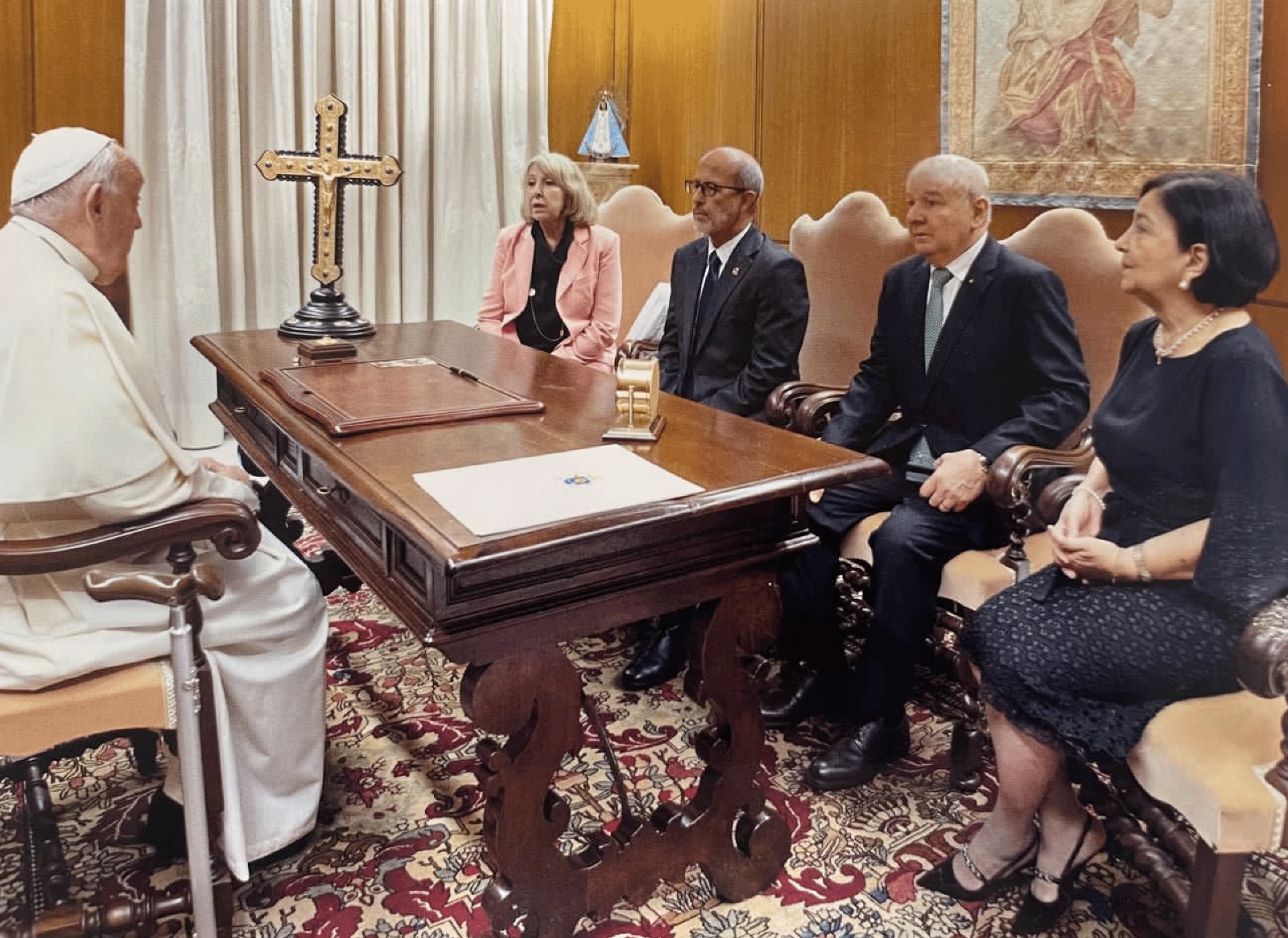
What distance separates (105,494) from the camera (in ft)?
6.23

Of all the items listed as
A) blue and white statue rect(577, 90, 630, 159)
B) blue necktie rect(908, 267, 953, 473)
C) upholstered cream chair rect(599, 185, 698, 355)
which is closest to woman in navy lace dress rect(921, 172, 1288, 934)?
blue necktie rect(908, 267, 953, 473)

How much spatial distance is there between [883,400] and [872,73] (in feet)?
7.01

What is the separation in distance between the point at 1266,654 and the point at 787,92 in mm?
4165

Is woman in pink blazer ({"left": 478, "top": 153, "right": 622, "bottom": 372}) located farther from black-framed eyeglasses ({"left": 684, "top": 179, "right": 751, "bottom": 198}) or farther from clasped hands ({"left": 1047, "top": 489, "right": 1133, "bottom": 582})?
clasped hands ({"left": 1047, "top": 489, "right": 1133, "bottom": 582})

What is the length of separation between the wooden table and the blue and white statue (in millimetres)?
4324

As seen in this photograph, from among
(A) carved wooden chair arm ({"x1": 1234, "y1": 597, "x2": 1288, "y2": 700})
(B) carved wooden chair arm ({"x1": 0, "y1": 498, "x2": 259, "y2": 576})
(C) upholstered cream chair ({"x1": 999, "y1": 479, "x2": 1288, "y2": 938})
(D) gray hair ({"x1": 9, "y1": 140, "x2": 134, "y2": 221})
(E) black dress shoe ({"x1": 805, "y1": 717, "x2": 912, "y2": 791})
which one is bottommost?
(E) black dress shoe ({"x1": 805, "y1": 717, "x2": 912, "y2": 791})

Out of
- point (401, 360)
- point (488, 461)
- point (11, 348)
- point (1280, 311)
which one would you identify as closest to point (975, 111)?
point (1280, 311)

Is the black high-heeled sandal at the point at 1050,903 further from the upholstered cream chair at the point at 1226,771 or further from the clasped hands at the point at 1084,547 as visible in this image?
the clasped hands at the point at 1084,547

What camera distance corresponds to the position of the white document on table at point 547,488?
5.82 ft

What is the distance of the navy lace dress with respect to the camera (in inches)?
73.7

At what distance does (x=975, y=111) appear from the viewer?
405 cm

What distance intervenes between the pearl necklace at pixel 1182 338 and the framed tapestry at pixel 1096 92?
4.46 ft

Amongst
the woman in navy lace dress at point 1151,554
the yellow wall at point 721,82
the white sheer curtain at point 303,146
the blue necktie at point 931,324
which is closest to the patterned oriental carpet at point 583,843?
the woman in navy lace dress at point 1151,554

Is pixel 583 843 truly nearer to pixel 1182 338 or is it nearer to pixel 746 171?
pixel 1182 338
